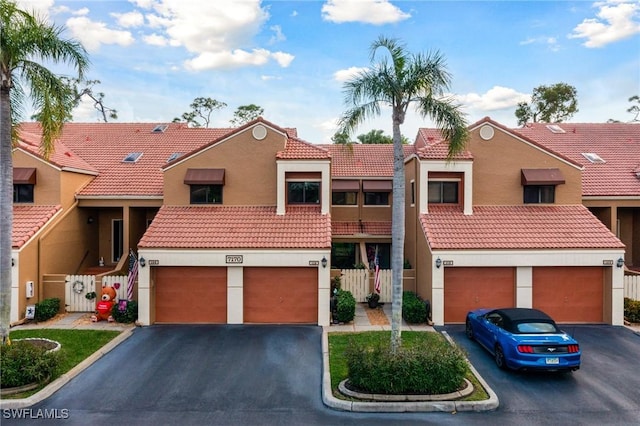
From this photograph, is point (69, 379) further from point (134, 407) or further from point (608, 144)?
point (608, 144)

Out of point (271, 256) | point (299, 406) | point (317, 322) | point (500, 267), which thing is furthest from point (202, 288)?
point (500, 267)

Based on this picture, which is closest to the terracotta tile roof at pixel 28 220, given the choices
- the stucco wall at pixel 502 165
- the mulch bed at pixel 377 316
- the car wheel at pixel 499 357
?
the mulch bed at pixel 377 316

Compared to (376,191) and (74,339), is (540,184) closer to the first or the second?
(376,191)

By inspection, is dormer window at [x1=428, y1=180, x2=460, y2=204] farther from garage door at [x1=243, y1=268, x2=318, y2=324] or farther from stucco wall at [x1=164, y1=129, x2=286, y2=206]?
stucco wall at [x1=164, y1=129, x2=286, y2=206]

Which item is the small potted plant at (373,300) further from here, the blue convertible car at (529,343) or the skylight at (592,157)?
the skylight at (592,157)

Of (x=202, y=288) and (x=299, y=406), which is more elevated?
(x=202, y=288)

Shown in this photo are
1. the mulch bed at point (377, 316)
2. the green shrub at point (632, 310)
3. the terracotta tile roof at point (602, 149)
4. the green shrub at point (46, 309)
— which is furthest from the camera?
the terracotta tile roof at point (602, 149)
